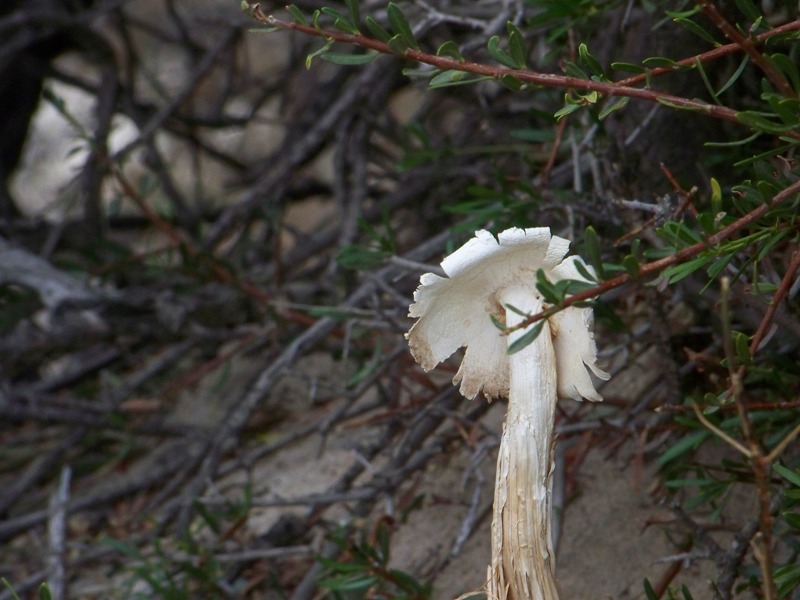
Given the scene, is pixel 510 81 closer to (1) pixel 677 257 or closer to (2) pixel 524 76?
(2) pixel 524 76

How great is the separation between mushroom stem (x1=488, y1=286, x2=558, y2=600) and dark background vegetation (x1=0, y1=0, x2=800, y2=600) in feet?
0.48

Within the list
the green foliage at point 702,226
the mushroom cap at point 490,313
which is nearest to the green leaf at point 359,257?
the green foliage at point 702,226

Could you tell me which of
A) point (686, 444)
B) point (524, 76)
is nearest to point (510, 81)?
point (524, 76)

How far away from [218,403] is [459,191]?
0.96m

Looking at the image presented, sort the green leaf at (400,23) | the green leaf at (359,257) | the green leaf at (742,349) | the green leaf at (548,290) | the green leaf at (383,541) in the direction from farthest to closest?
the green leaf at (359,257)
the green leaf at (383,541)
the green leaf at (400,23)
the green leaf at (742,349)
the green leaf at (548,290)

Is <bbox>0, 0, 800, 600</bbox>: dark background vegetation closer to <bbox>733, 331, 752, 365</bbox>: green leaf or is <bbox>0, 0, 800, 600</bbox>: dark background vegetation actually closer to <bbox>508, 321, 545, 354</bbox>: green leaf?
<bbox>733, 331, 752, 365</bbox>: green leaf

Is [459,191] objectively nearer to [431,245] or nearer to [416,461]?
[431,245]

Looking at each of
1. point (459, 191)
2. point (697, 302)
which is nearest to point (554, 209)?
point (697, 302)

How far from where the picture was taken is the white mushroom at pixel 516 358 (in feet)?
3.48

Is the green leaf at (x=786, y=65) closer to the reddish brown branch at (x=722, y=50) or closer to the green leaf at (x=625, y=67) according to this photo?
the reddish brown branch at (x=722, y=50)

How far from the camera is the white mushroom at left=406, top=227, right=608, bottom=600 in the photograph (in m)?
1.06

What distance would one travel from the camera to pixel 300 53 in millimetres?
3246

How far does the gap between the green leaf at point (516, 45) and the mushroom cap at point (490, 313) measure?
0.21m

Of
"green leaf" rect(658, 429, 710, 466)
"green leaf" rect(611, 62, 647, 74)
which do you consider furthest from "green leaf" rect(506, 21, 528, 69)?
"green leaf" rect(658, 429, 710, 466)
